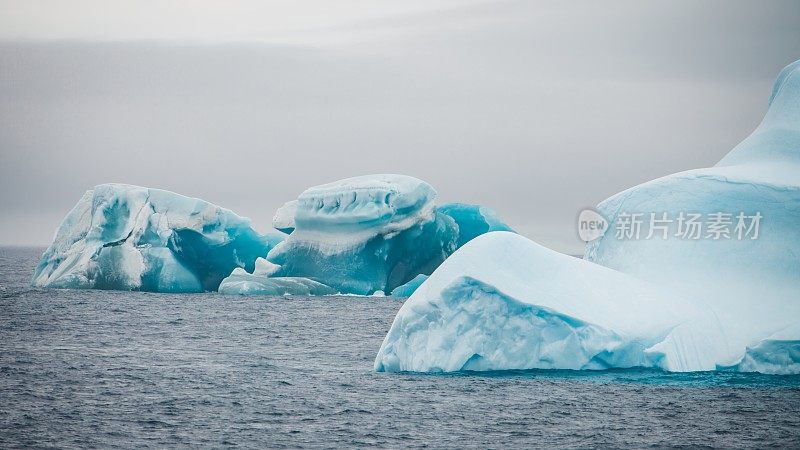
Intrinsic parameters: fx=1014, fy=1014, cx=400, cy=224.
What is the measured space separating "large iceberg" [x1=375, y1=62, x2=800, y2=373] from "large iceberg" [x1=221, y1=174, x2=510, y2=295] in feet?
44.3

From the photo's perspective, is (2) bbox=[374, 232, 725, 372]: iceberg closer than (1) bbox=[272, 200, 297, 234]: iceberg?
Yes

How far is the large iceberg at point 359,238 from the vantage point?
33531mm

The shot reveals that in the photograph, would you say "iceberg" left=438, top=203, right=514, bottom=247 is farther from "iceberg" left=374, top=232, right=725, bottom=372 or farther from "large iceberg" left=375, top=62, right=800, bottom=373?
"iceberg" left=374, top=232, right=725, bottom=372

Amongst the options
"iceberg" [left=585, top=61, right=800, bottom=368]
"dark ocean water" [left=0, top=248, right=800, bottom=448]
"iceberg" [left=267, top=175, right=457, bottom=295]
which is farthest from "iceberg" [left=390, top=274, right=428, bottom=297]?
"iceberg" [left=585, top=61, right=800, bottom=368]

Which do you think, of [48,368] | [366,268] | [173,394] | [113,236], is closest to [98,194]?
[113,236]

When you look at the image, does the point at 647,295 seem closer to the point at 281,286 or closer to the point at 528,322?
the point at 528,322

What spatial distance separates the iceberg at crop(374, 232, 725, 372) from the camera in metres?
16.1

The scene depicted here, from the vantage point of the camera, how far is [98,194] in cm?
3488

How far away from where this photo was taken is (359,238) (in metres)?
33.8

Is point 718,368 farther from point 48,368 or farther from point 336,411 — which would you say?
point 48,368

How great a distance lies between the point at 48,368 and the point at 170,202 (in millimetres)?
16295

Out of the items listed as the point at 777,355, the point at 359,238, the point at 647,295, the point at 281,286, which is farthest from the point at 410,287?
the point at 777,355

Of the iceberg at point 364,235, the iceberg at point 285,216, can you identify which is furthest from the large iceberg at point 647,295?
the iceberg at point 285,216

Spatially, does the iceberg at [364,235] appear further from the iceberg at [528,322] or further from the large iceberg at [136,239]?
the iceberg at [528,322]
